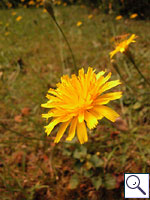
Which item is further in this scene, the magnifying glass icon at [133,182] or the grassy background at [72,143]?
the grassy background at [72,143]

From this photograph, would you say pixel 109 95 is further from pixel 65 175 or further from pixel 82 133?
pixel 65 175

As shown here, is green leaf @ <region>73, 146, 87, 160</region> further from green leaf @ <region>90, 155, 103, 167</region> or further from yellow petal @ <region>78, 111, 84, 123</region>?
yellow petal @ <region>78, 111, 84, 123</region>

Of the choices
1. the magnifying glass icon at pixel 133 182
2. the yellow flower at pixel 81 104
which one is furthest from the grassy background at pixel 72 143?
the yellow flower at pixel 81 104

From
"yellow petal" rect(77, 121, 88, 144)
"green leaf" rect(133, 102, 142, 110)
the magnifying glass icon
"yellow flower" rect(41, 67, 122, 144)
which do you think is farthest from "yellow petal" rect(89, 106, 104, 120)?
"green leaf" rect(133, 102, 142, 110)

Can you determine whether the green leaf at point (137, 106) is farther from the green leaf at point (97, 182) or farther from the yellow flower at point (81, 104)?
the yellow flower at point (81, 104)

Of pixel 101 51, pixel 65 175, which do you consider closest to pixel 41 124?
pixel 65 175

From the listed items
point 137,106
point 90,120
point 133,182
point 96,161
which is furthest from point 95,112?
point 137,106

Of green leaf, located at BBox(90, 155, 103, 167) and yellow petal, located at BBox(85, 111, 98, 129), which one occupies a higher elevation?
yellow petal, located at BBox(85, 111, 98, 129)
